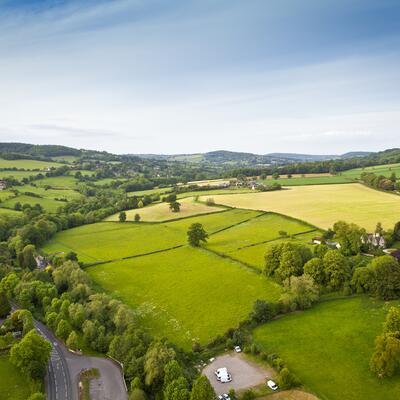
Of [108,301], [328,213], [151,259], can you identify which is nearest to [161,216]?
[151,259]

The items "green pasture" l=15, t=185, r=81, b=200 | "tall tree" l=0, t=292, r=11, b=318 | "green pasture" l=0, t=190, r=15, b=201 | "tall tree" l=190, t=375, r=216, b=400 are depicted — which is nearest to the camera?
"tall tree" l=190, t=375, r=216, b=400

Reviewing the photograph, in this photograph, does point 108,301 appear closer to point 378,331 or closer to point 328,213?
point 378,331

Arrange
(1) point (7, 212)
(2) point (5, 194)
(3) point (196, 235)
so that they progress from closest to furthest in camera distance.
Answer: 1. (3) point (196, 235)
2. (1) point (7, 212)
3. (2) point (5, 194)

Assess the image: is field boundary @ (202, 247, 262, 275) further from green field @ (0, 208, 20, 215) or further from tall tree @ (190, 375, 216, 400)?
green field @ (0, 208, 20, 215)

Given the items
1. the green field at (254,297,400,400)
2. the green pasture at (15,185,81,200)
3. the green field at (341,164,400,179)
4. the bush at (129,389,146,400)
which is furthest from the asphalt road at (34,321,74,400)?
the green field at (341,164,400,179)

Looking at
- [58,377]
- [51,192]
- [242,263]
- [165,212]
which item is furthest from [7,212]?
[58,377]

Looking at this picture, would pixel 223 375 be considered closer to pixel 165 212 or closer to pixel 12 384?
pixel 12 384

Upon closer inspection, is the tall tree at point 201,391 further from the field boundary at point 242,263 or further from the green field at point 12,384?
the field boundary at point 242,263
